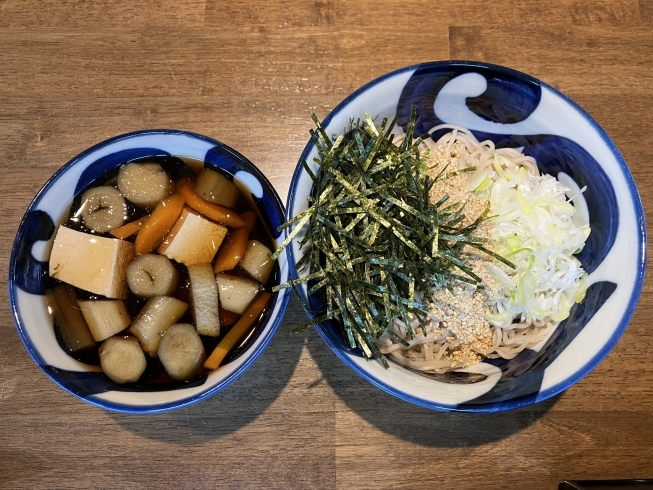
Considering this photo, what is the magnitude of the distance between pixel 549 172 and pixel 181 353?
111cm

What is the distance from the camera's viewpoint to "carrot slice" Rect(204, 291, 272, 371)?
4.27 ft

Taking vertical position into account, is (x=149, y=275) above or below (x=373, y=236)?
below

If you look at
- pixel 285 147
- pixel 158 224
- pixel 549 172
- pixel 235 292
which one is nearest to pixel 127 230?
pixel 158 224

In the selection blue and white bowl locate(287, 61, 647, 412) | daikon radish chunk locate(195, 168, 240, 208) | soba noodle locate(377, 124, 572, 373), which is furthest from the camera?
daikon radish chunk locate(195, 168, 240, 208)

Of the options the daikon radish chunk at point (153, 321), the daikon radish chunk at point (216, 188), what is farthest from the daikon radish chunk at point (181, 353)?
the daikon radish chunk at point (216, 188)

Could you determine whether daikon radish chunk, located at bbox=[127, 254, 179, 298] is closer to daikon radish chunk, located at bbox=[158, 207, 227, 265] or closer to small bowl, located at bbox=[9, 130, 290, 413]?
daikon radish chunk, located at bbox=[158, 207, 227, 265]

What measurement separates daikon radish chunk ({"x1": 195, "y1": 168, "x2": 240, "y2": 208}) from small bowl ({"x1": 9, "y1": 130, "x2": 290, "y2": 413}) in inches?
0.9

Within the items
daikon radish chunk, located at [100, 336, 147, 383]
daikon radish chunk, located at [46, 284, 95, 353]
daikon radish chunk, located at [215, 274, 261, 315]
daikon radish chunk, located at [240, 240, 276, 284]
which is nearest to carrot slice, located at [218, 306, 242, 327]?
daikon radish chunk, located at [215, 274, 261, 315]

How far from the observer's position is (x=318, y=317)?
49.0 inches

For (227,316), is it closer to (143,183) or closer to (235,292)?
(235,292)

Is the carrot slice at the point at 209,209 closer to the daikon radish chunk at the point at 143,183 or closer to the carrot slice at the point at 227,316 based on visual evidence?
the daikon radish chunk at the point at 143,183

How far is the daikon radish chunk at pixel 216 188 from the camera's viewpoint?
138 cm

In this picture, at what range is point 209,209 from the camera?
138 centimetres

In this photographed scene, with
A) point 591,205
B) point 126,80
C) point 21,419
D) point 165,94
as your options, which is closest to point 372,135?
point 591,205
